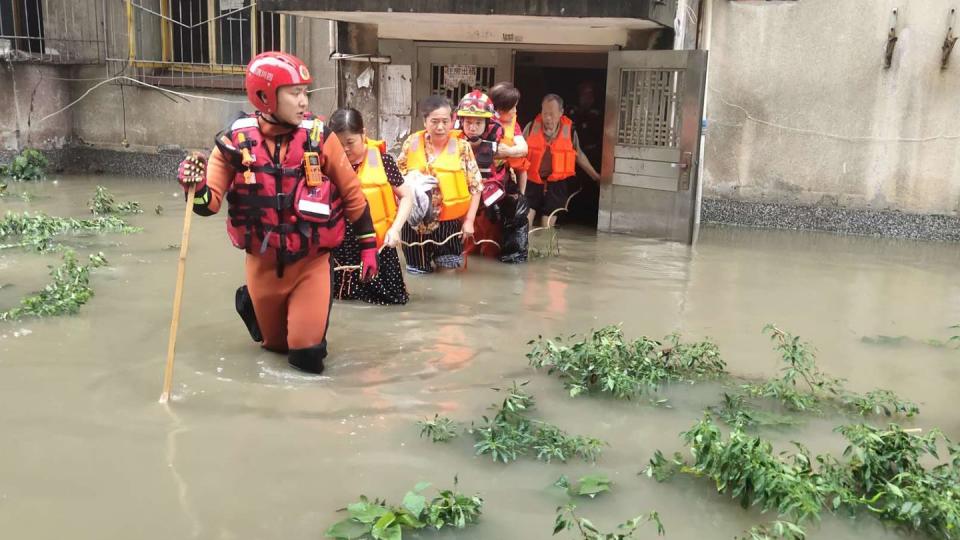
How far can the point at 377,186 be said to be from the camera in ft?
20.0

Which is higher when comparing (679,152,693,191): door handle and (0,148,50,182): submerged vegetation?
(679,152,693,191): door handle

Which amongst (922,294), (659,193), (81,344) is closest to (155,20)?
(659,193)

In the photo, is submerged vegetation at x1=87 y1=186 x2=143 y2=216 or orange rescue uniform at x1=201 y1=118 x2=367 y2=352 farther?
submerged vegetation at x1=87 y1=186 x2=143 y2=216

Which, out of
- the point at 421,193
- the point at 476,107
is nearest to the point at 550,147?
the point at 476,107

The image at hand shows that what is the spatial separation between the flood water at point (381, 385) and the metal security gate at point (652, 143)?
3.04ft

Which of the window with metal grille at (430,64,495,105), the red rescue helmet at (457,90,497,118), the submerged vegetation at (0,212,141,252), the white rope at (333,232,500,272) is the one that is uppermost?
the window with metal grille at (430,64,495,105)

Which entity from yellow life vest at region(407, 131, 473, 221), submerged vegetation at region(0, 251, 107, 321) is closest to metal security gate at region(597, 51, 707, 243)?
yellow life vest at region(407, 131, 473, 221)

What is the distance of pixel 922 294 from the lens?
748 cm

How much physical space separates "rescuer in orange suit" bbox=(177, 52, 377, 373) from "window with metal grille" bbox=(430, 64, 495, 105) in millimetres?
6256

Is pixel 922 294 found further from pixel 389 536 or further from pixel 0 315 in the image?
pixel 0 315

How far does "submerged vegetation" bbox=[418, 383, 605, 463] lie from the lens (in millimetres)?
4020

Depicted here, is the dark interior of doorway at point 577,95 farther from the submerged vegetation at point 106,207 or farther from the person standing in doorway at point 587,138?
the submerged vegetation at point 106,207

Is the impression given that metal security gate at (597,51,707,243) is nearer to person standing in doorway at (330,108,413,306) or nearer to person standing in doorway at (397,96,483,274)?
person standing in doorway at (397,96,483,274)

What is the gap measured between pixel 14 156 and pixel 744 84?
9.54 meters
